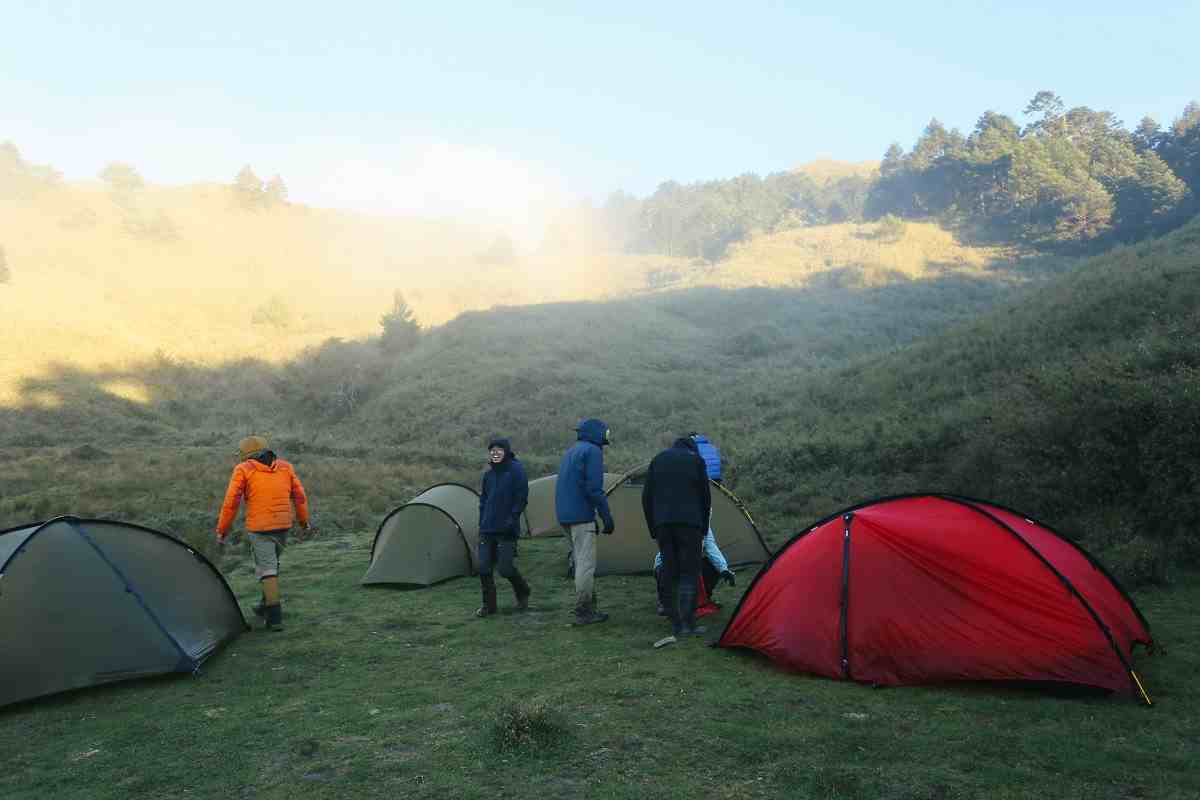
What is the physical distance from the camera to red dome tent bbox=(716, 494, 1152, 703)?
586cm

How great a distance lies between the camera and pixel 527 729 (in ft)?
17.0

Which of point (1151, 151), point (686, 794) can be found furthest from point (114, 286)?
point (1151, 151)

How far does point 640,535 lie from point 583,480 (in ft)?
10.4

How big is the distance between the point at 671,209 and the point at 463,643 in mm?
103903

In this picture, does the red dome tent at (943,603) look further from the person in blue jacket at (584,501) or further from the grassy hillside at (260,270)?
the grassy hillside at (260,270)

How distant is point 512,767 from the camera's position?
16.0 ft

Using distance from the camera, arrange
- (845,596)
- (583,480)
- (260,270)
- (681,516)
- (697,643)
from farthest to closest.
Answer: (260,270)
(583,480)
(681,516)
(697,643)
(845,596)

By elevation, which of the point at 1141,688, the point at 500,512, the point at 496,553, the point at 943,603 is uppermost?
the point at 500,512

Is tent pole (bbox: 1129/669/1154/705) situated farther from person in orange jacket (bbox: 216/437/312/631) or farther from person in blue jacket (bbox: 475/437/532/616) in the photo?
person in orange jacket (bbox: 216/437/312/631)

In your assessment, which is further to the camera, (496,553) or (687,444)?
(496,553)

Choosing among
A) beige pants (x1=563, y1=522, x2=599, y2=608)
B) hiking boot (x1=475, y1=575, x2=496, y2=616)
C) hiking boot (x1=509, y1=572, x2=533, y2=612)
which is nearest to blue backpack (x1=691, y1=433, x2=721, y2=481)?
beige pants (x1=563, y1=522, x2=599, y2=608)

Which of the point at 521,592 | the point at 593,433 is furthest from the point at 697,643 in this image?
the point at 521,592

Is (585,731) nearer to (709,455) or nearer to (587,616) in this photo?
(587,616)

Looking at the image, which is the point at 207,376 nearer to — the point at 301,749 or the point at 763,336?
the point at 763,336
